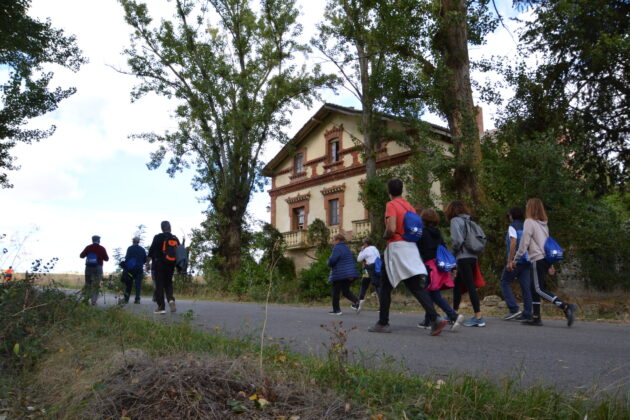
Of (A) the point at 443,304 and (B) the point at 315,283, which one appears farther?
(B) the point at 315,283

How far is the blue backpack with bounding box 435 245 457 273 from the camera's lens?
7.95 m

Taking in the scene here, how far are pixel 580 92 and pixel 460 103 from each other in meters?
→ 5.59

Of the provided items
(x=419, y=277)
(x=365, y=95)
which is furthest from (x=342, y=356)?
(x=365, y=95)

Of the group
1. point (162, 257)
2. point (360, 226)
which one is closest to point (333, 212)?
point (360, 226)

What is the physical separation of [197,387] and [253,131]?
82.2ft

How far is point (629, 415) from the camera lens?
324 cm

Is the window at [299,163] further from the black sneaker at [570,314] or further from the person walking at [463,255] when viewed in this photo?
the black sneaker at [570,314]

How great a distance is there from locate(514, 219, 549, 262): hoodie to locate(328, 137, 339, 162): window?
76.8ft

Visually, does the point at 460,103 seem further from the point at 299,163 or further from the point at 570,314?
the point at 299,163

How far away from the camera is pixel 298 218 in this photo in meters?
35.1

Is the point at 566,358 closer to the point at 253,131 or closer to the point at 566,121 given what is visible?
the point at 566,121

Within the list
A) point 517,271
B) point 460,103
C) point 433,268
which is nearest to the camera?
point 433,268

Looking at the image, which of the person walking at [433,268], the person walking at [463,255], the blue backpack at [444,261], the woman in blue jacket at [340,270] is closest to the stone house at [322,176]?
the woman in blue jacket at [340,270]

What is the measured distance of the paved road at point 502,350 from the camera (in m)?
4.64
